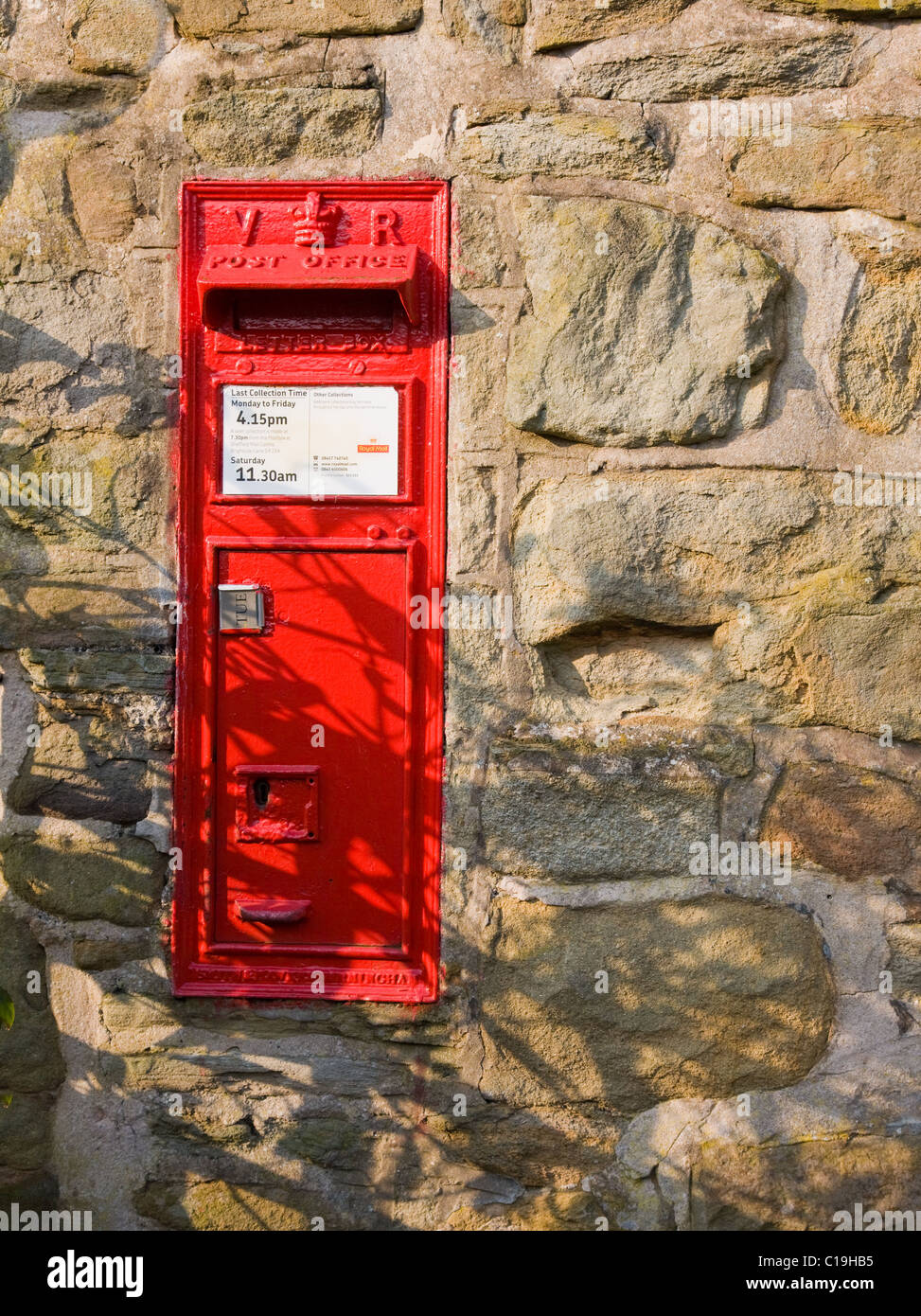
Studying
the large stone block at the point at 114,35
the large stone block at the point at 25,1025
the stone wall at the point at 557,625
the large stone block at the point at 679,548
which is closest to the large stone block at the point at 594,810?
the stone wall at the point at 557,625

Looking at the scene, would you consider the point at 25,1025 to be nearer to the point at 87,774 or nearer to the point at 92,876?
the point at 92,876

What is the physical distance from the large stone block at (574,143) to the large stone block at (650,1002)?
166 centimetres

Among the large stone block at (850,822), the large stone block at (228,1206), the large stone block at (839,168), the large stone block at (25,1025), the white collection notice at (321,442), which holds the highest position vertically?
the large stone block at (839,168)

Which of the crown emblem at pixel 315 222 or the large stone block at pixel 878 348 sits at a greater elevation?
the crown emblem at pixel 315 222

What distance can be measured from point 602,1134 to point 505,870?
0.63 m

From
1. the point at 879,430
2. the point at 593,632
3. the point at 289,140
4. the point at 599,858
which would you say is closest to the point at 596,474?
the point at 593,632

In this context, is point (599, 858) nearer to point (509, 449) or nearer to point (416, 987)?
point (416, 987)

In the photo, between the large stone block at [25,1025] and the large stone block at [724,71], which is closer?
the large stone block at [724,71]

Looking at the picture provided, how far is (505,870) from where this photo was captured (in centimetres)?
238

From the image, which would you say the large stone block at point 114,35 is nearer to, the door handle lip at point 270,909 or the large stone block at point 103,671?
the large stone block at point 103,671

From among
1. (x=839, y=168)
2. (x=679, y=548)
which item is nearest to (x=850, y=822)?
(x=679, y=548)

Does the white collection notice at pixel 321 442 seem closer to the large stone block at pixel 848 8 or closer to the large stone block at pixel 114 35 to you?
the large stone block at pixel 114 35

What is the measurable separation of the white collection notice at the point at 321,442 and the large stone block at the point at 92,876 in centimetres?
89

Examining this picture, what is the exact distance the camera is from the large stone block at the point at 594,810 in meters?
2.35
